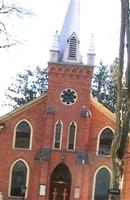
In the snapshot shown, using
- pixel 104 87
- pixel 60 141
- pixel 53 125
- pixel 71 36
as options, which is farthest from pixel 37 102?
pixel 104 87

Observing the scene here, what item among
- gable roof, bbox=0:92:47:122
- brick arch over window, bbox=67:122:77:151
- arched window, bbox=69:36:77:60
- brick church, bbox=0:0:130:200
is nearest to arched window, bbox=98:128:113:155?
brick church, bbox=0:0:130:200

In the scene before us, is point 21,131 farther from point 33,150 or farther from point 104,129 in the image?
point 104,129

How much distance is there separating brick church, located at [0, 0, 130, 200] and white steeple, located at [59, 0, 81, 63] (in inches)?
6.2

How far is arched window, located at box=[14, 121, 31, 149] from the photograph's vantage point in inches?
1460

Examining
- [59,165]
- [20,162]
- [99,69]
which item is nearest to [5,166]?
[20,162]

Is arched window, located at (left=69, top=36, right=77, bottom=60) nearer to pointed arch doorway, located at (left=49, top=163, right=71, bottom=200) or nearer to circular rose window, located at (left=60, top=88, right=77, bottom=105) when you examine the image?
circular rose window, located at (left=60, top=88, right=77, bottom=105)

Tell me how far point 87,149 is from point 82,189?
2.61 meters

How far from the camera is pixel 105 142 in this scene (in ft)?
121

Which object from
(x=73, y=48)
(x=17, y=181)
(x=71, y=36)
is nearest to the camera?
(x=17, y=181)

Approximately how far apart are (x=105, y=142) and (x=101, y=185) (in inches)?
107

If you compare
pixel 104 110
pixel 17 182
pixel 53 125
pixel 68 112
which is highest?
pixel 104 110

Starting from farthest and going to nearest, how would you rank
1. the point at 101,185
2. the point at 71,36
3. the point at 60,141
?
the point at 71,36 < the point at 60,141 < the point at 101,185

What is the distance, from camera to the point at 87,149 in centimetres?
3684

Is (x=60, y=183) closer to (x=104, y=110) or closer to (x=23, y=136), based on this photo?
(x=23, y=136)
